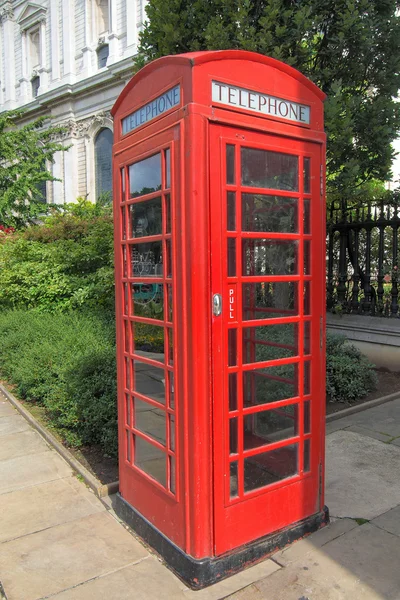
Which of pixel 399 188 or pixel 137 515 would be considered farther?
pixel 399 188

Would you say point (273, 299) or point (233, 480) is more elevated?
point (273, 299)

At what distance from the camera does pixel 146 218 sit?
9.47ft

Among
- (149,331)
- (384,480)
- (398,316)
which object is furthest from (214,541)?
(398,316)

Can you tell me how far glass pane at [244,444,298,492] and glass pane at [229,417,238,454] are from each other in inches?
5.0

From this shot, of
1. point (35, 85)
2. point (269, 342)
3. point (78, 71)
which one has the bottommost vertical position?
point (269, 342)

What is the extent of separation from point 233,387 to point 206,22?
493 cm

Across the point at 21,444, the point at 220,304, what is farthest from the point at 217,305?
the point at 21,444

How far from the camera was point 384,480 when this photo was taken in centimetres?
388

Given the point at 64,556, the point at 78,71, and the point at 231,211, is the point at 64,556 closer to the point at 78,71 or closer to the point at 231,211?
the point at 231,211

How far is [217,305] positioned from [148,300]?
1.96ft

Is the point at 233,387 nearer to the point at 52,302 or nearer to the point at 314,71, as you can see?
the point at 314,71

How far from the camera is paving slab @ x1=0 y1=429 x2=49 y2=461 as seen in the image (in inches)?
185

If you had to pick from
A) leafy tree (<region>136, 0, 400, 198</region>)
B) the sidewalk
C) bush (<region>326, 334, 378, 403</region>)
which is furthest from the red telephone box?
leafy tree (<region>136, 0, 400, 198</region>)

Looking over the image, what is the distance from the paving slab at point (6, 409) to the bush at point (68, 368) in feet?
0.70
